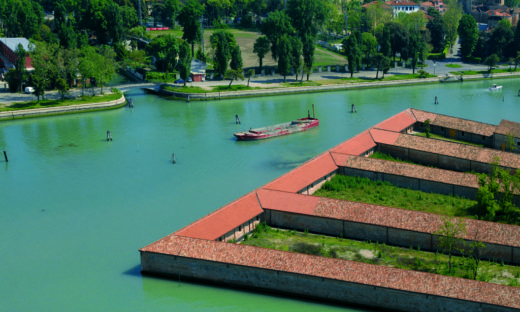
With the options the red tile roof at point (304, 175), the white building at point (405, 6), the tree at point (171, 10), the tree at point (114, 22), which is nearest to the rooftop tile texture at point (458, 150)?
the red tile roof at point (304, 175)

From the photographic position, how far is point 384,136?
45.9m

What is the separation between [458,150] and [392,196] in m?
8.81

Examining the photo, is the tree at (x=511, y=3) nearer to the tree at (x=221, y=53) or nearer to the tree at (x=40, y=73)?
the tree at (x=221, y=53)

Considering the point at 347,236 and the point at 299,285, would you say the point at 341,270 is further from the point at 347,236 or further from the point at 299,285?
the point at 347,236

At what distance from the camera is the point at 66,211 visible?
3712cm

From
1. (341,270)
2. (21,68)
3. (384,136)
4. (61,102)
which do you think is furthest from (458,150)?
(21,68)

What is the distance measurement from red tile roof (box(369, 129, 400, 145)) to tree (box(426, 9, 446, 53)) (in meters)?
60.3

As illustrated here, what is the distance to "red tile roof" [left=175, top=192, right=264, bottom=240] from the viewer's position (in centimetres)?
2861

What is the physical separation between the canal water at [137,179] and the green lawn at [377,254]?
4.25 meters

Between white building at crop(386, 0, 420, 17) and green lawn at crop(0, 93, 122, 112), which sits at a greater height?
white building at crop(386, 0, 420, 17)

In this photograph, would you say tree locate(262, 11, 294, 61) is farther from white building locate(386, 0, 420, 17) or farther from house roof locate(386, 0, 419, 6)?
house roof locate(386, 0, 419, 6)

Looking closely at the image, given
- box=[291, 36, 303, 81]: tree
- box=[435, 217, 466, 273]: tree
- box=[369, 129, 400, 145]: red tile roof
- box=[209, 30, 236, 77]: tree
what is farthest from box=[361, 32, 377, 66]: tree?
box=[435, 217, 466, 273]: tree

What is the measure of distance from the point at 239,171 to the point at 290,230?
530 inches

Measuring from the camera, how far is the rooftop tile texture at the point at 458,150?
40406 millimetres
